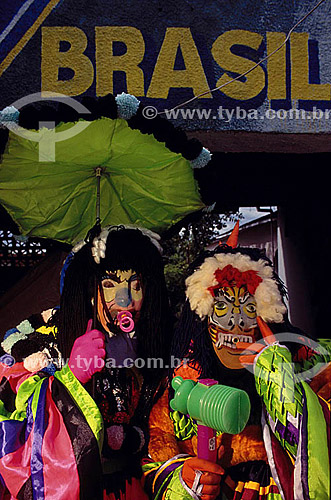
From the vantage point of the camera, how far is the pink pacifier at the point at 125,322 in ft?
7.22

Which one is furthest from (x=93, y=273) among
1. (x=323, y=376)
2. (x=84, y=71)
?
(x=84, y=71)

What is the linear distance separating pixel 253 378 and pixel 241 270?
1.49ft

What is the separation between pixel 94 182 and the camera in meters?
2.46

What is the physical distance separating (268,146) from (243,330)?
4.95 ft

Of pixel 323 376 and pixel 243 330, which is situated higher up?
pixel 243 330

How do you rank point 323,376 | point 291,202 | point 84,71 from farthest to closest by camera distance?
1. point 291,202
2. point 84,71
3. point 323,376

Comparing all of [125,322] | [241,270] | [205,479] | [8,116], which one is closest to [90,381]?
[125,322]

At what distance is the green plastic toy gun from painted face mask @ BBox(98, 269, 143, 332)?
41cm

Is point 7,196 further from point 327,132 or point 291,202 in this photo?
point 291,202

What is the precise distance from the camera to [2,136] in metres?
1.98

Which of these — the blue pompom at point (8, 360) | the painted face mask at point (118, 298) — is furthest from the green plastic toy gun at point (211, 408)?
the blue pompom at point (8, 360)

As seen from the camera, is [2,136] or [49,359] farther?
[49,359]

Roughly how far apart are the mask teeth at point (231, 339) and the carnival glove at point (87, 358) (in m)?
0.55

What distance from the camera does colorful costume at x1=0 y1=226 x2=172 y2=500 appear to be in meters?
1.84
